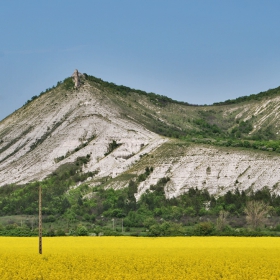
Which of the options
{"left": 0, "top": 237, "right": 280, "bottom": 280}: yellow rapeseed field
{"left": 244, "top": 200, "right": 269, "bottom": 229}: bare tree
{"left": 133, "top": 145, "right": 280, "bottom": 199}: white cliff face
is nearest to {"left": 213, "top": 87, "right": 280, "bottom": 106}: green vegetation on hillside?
{"left": 133, "top": 145, "right": 280, "bottom": 199}: white cliff face

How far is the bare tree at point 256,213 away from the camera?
69062mm

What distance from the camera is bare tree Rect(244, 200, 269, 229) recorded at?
69062mm

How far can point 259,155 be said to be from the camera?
315 feet

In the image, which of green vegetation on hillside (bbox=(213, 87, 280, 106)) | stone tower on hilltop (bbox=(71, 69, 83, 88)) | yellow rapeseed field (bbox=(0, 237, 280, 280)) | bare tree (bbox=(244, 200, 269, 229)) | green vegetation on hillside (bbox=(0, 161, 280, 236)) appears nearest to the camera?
yellow rapeseed field (bbox=(0, 237, 280, 280))

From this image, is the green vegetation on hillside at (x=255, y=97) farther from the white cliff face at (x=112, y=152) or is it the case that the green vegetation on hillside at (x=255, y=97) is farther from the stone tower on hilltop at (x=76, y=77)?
the stone tower on hilltop at (x=76, y=77)

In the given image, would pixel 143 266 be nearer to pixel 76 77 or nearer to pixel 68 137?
pixel 68 137

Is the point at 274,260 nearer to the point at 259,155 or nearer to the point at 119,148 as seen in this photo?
the point at 259,155

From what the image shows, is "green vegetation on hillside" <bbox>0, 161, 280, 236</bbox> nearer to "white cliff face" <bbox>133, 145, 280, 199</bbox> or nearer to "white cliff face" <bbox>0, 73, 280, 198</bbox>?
"white cliff face" <bbox>133, 145, 280, 199</bbox>

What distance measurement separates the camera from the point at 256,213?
2721 inches

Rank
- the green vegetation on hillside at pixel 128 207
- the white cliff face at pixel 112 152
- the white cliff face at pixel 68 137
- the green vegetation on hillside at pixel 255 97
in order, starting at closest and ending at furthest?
the green vegetation on hillside at pixel 128 207 → the white cliff face at pixel 112 152 → the white cliff face at pixel 68 137 → the green vegetation on hillside at pixel 255 97

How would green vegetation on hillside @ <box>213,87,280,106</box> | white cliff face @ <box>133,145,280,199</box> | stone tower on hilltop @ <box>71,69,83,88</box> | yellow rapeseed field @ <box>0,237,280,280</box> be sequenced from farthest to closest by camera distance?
green vegetation on hillside @ <box>213,87,280,106</box>, stone tower on hilltop @ <box>71,69,83,88</box>, white cliff face @ <box>133,145,280,199</box>, yellow rapeseed field @ <box>0,237,280,280</box>

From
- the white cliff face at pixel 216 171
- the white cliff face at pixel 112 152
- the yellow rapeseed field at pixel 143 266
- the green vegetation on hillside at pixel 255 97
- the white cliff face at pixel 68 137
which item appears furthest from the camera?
the green vegetation on hillside at pixel 255 97

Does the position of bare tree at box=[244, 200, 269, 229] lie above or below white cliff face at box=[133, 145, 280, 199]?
below

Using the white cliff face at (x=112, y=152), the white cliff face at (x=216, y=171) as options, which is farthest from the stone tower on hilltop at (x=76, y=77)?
the white cliff face at (x=216, y=171)
